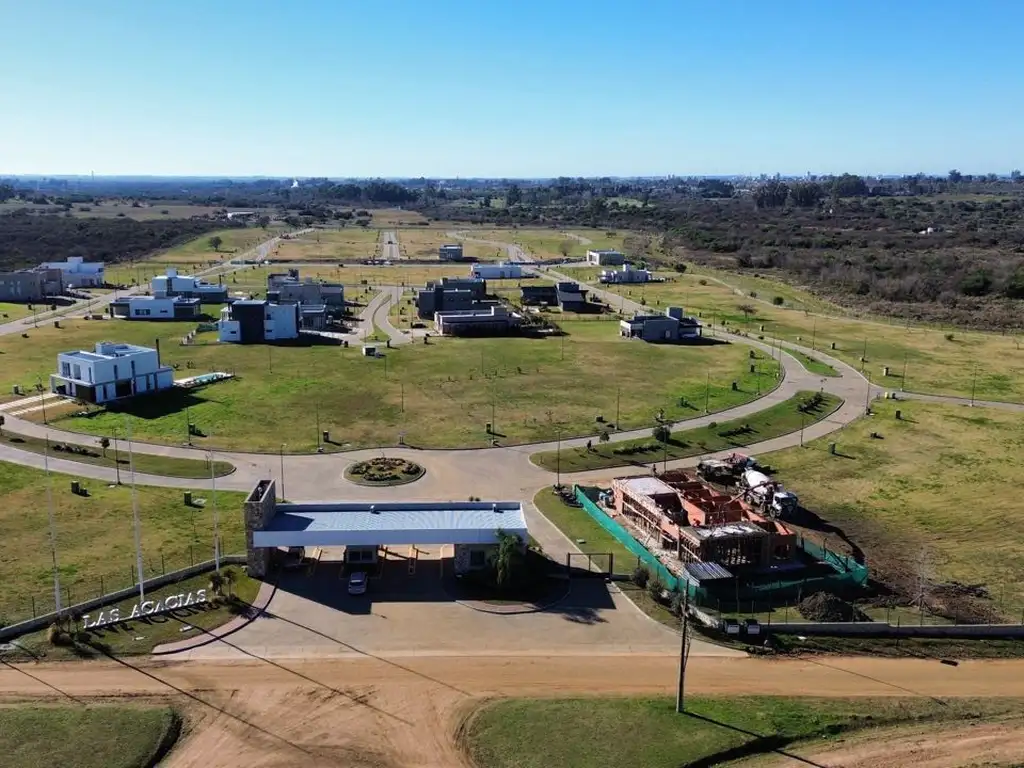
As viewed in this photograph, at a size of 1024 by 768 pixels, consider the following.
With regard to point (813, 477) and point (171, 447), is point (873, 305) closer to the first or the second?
point (813, 477)

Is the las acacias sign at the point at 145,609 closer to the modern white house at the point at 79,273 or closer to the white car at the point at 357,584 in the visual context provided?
the white car at the point at 357,584

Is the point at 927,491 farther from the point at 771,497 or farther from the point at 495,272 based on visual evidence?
the point at 495,272

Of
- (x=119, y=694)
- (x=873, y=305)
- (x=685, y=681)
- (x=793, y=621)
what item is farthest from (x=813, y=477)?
(x=873, y=305)

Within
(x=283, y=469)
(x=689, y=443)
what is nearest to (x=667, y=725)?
(x=283, y=469)

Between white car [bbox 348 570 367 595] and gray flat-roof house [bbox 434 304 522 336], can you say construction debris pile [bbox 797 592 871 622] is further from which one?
gray flat-roof house [bbox 434 304 522 336]

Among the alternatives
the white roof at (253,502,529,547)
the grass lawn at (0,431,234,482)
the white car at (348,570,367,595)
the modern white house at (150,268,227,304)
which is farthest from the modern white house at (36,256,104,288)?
the white car at (348,570,367,595)
